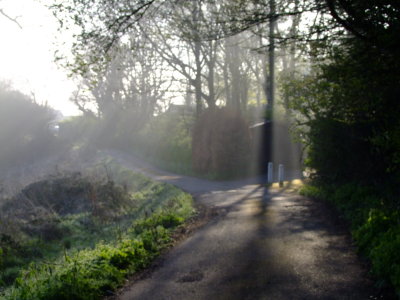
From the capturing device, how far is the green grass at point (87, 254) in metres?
6.84

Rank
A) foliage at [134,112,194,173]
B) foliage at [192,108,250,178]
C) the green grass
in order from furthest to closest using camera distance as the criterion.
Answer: foliage at [134,112,194,173]
foliage at [192,108,250,178]
the green grass

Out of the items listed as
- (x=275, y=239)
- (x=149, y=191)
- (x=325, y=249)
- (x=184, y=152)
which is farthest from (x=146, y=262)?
(x=184, y=152)

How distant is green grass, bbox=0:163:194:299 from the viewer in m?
6.84

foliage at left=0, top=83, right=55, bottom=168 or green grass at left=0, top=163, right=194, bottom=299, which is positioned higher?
foliage at left=0, top=83, right=55, bottom=168

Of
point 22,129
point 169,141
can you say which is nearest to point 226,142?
point 169,141

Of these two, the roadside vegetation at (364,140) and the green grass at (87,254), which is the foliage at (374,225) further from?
the green grass at (87,254)

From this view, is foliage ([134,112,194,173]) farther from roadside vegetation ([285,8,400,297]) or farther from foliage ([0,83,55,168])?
roadside vegetation ([285,8,400,297])

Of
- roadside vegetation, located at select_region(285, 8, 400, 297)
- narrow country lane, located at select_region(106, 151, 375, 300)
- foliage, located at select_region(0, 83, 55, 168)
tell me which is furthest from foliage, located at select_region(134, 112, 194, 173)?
narrow country lane, located at select_region(106, 151, 375, 300)

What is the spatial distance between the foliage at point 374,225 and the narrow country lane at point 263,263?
0.25m

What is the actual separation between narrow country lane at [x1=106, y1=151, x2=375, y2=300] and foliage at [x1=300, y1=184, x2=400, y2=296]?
25 centimetres

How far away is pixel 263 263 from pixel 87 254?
125 inches

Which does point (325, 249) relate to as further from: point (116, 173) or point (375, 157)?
point (116, 173)

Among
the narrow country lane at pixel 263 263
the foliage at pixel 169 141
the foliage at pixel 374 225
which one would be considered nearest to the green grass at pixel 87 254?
the narrow country lane at pixel 263 263

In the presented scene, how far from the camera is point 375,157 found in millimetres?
12547
